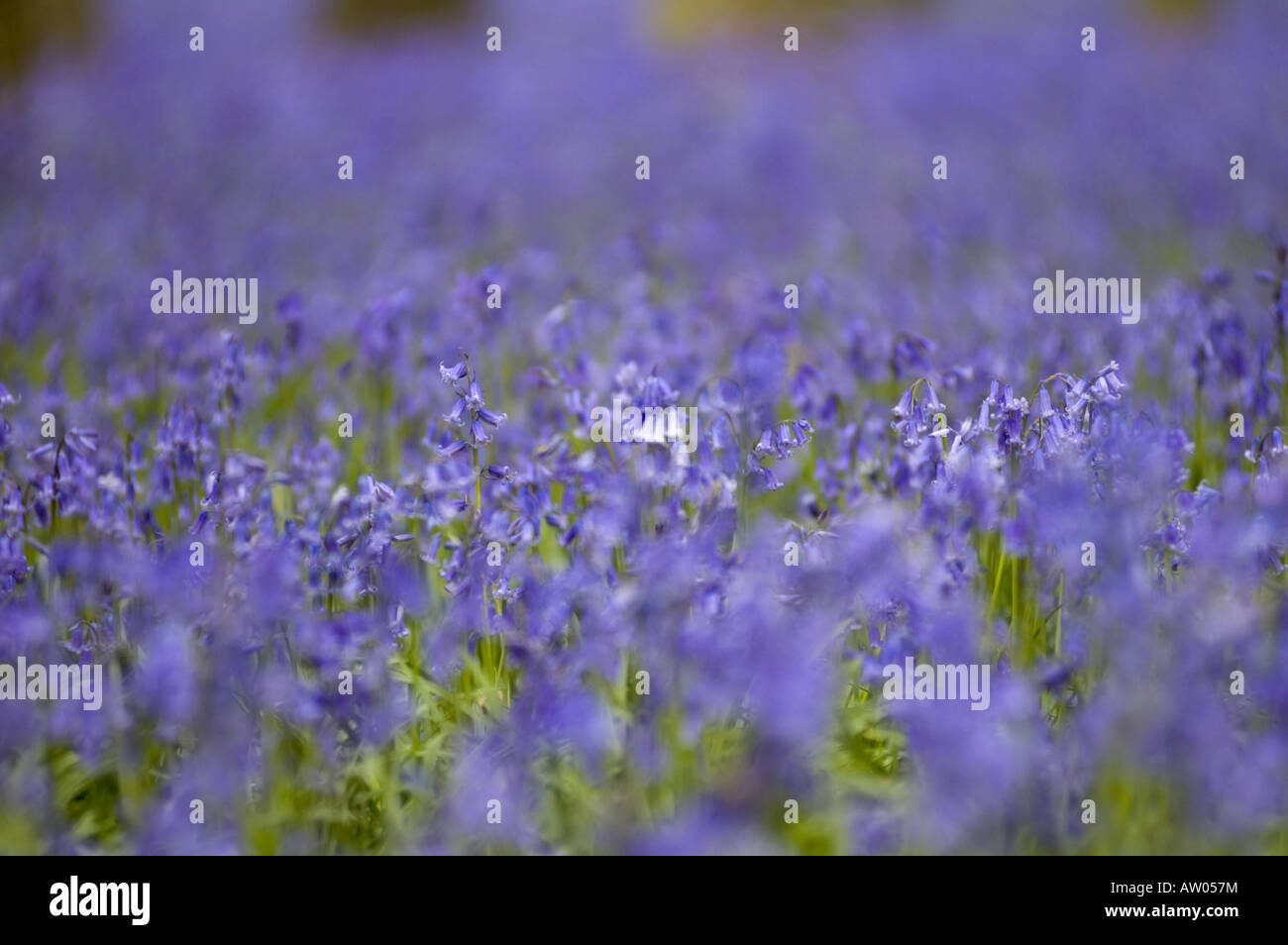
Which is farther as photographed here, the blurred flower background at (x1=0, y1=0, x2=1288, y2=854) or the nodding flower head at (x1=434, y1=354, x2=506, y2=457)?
the nodding flower head at (x1=434, y1=354, x2=506, y2=457)

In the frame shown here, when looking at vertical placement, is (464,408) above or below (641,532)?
above

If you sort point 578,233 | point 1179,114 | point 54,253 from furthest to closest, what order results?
point 1179,114
point 578,233
point 54,253

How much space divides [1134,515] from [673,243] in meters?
2.83

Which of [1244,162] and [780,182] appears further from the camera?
[780,182]

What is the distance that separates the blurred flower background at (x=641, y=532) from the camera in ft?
7.37

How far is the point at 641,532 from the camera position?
8.64ft

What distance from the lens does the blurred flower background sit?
2246mm

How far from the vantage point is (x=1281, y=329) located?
10.2 ft

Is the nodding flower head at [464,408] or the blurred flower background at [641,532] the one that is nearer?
the blurred flower background at [641,532]

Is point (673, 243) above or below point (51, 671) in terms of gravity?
above

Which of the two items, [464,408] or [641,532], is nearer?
[641,532]

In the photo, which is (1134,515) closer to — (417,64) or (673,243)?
(673,243)
